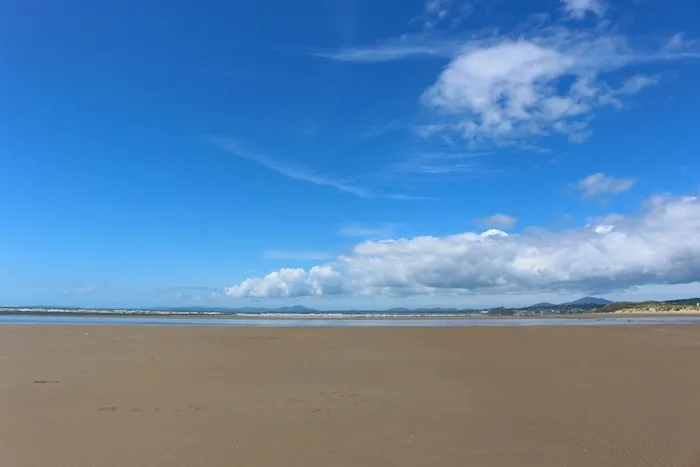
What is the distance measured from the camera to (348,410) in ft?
34.6

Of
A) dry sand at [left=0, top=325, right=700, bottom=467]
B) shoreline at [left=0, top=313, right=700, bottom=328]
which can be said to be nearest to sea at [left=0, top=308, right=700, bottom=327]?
shoreline at [left=0, top=313, right=700, bottom=328]

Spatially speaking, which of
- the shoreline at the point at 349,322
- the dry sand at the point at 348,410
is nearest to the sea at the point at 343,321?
the shoreline at the point at 349,322

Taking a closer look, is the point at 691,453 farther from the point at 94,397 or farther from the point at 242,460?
the point at 94,397

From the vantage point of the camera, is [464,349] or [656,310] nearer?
[464,349]

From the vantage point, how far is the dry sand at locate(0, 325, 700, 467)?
7.79 meters

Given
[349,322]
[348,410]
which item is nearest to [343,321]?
[349,322]

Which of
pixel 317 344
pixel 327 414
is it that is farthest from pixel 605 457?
pixel 317 344

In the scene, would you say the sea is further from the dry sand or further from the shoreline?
the dry sand

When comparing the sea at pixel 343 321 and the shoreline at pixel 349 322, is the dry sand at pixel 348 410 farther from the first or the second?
the sea at pixel 343 321

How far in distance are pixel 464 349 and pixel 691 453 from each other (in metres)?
14.6

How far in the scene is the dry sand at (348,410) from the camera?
779 centimetres

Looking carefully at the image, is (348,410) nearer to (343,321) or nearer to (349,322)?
(349,322)

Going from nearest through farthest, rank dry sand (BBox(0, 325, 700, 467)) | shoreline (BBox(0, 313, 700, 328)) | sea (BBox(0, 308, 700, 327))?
dry sand (BBox(0, 325, 700, 467)) < shoreline (BBox(0, 313, 700, 328)) < sea (BBox(0, 308, 700, 327))

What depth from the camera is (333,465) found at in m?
7.31
